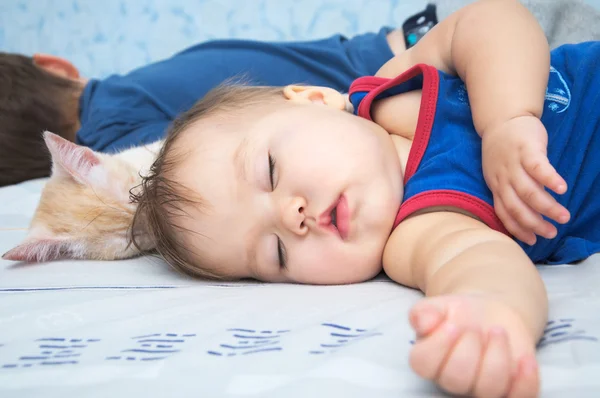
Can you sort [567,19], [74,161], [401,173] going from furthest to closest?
1. [567,19]
2. [74,161]
3. [401,173]

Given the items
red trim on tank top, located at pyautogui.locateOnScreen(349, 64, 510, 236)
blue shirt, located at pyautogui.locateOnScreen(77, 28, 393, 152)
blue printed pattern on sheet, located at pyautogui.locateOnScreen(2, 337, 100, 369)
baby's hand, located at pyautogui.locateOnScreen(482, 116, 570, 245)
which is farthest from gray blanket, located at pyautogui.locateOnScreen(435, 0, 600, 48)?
blue printed pattern on sheet, located at pyautogui.locateOnScreen(2, 337, 100, 369)

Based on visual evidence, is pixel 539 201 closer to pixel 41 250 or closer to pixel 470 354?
pixel 470 354

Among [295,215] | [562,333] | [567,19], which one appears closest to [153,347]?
[295,215]

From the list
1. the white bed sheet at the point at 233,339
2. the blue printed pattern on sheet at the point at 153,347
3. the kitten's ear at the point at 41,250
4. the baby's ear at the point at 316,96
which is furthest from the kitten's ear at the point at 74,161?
the blue printed pattern on sheet at the point at 153,347

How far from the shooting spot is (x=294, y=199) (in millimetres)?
883

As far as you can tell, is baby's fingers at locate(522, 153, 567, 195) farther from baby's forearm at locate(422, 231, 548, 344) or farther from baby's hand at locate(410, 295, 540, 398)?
baby's hand at locate(410, 295, 540, 398)

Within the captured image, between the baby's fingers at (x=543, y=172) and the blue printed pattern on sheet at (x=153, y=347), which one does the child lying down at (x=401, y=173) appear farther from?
the blue printed pattern on sheet at (x=153, y=347)

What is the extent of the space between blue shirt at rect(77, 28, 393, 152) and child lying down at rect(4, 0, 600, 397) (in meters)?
0.84

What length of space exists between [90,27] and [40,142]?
94cm

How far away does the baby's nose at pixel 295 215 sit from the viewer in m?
0.87

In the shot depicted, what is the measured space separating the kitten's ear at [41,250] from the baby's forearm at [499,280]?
695 mm

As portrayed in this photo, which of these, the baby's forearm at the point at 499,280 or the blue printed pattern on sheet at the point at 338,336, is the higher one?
the baby's forearm at the point at 499,280

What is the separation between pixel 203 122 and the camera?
1038 mm

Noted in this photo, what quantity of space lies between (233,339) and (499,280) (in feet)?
0.95
